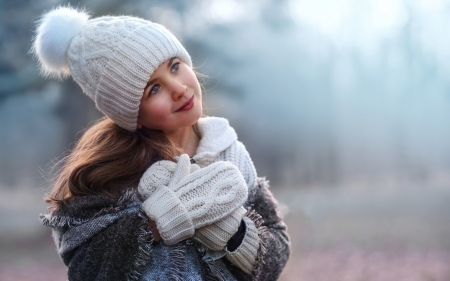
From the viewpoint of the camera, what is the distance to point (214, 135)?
4.43 feet

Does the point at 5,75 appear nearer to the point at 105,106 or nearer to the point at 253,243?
the point at 105,106

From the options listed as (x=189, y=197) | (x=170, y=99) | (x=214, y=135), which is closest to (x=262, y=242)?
(x=189, y=197)

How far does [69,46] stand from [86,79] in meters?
0.12

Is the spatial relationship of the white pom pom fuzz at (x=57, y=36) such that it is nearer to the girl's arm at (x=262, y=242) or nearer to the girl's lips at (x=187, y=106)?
the girl's lips at (x=187, y=106)

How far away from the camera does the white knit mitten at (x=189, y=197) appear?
3.51 ft

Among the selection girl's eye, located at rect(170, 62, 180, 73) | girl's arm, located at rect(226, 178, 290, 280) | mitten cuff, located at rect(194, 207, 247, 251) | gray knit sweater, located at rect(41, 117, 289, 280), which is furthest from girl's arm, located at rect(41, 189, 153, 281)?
girl's eye, located at rect(170, 62, 180, 73)

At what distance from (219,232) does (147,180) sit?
9.2 inches

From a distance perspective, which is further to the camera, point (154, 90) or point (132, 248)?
point (154, 90)

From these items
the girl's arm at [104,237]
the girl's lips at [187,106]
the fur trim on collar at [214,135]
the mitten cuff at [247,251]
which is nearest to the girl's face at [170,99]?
the girl's lips at [187,106]

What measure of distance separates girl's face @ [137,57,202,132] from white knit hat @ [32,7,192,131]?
0.08 ft

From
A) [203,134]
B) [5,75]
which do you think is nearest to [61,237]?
[203,134]

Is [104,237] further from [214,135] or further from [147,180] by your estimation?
[214,135]

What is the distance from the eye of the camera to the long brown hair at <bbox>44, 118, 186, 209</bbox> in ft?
3.94

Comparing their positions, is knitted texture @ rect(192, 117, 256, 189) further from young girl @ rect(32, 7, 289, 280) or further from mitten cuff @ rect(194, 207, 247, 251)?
mitten cuff @ rect(194, 207, 247, 251)
